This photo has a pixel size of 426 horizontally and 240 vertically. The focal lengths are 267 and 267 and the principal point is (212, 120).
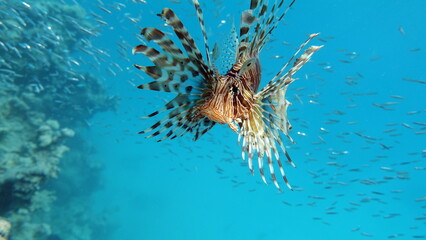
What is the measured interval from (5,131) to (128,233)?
65.9 feet

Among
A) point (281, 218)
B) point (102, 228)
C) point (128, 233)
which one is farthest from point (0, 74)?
point (281, 218)

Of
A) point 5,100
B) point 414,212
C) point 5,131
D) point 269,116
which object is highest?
point 414,212

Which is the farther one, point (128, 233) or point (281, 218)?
point (281, 218)

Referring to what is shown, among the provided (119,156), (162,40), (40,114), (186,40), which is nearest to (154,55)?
(162,40)

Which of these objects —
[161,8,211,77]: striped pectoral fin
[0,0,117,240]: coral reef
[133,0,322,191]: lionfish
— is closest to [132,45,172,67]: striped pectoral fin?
[133,0,322,191]: lionfish

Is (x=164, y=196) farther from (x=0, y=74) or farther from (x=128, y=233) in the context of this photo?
(x=0, y=74)

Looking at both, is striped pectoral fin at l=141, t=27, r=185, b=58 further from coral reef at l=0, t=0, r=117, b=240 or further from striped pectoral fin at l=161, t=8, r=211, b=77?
coral reef at l=0, t=0, r=117, b=240

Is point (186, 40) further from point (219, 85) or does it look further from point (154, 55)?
point (219, 85)

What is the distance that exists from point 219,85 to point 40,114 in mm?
12053

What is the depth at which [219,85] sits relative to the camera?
198 cm

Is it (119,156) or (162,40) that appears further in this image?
(119,156)

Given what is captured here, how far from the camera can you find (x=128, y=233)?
2653cm

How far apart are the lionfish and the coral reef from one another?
22.0 feet

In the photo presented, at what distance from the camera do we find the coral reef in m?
7.98
